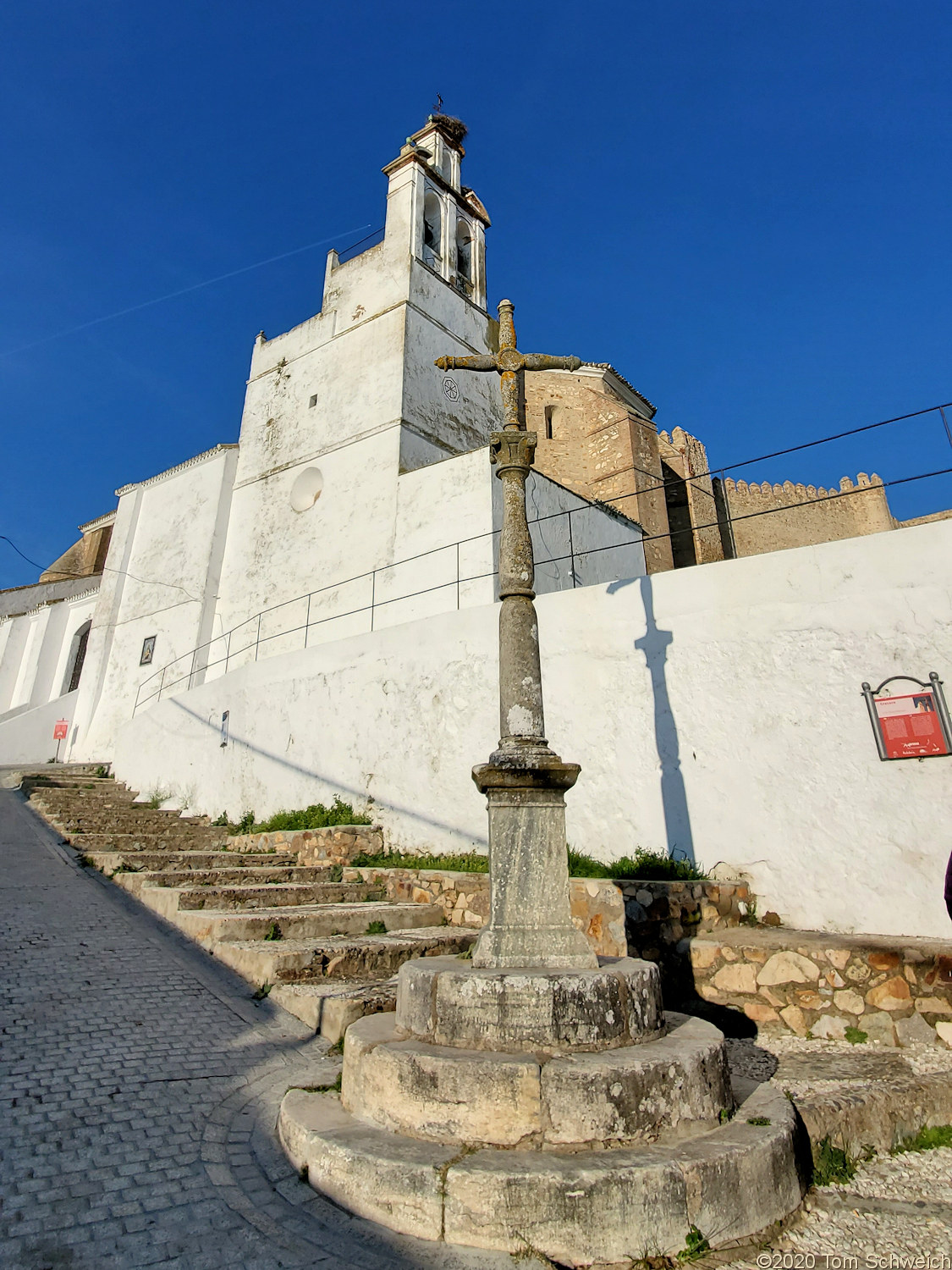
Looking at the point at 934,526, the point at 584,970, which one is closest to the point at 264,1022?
the point at 584,970

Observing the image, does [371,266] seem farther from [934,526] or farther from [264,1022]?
[264,1022]

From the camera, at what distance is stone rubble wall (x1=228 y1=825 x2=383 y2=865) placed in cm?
935

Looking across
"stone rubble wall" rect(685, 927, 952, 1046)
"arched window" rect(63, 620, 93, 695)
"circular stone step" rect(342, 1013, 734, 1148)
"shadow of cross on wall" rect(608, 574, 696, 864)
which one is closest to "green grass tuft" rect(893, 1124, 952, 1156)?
"stone rubble wall" rect(685, 927, 952, 1046)

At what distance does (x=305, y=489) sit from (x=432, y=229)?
8.42 meters

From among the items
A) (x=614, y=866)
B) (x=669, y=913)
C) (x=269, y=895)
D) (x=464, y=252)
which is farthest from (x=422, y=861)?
(x=464, y=252)

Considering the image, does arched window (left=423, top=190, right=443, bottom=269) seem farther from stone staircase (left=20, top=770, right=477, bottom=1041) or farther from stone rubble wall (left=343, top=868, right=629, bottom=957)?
stone rubble wall (left=343, top=868, right=629, bottom=957)

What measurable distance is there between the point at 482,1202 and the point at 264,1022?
8.90 ft

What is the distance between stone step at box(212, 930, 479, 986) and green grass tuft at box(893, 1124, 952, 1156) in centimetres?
358

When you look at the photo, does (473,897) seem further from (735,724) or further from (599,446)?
(599,446)

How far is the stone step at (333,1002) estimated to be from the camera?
466 cm

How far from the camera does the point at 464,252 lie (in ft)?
66.6

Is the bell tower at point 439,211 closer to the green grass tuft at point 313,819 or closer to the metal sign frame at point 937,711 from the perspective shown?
the green grass tuft at point 313,819

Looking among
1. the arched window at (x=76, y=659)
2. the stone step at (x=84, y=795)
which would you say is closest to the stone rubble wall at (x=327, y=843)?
the stone step at (x=84, y=795)

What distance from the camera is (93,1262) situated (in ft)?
Result: 7.84
